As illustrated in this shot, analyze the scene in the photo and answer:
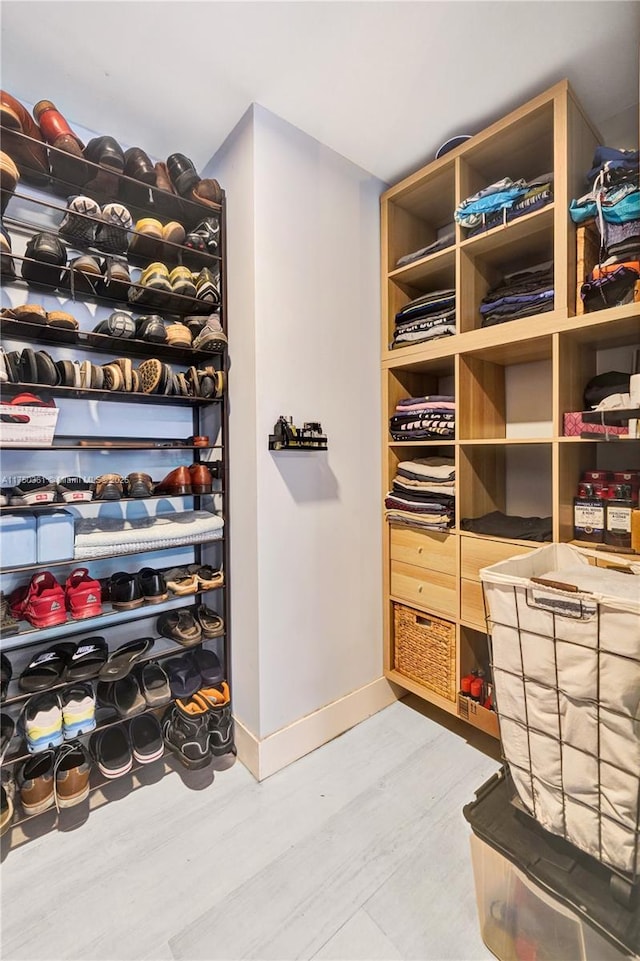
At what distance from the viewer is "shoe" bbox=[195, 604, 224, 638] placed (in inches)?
65.4

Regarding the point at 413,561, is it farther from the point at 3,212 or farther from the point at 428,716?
the point at 3,212

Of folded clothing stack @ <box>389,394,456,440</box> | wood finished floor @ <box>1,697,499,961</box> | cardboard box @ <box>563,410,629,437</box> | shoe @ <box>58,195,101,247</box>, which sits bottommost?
wood finished floor @ <box>1,697,499,961</box>

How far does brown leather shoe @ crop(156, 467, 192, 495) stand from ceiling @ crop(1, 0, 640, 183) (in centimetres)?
137

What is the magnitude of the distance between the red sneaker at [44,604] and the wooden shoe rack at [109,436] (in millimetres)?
35

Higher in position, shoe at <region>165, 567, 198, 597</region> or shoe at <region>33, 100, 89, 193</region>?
shoe at <region>33, 100, 89, 193</region>

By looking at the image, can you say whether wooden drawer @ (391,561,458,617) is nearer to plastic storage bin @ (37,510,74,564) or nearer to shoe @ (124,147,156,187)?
plastic storage bin @ (37,510,74,564)

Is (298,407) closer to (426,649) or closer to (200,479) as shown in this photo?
(200,479)

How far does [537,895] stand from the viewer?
92 centimetres

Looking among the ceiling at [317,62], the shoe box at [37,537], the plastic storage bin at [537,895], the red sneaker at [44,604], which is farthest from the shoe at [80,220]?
the plastic storage bin at [537,895]

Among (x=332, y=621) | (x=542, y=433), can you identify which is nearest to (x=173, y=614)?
(x=332, y=621)

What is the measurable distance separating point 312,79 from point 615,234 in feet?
3.81

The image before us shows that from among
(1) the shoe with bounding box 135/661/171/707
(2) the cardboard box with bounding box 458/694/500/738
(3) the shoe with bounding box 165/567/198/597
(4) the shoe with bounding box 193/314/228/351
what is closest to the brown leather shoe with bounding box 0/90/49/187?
(4) the shoe with bounding box 193/314/228/351

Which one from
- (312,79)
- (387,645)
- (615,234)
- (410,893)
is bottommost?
(410,893)

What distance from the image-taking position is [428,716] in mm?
1940
